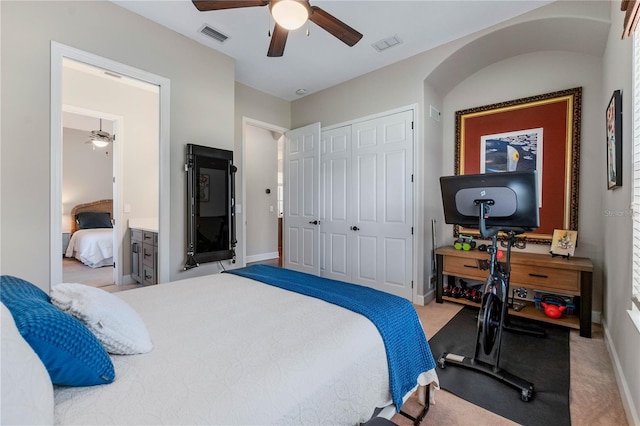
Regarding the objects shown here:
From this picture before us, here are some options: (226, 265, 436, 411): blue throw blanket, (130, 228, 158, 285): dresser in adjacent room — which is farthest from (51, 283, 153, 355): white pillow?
(130, 228, 158, 285): dresser in adjacent room

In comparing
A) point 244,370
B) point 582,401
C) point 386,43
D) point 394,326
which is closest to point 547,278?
point 582,401

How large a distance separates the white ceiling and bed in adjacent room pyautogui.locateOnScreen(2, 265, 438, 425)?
2.55 meters

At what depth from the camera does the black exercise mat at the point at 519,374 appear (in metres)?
1.73

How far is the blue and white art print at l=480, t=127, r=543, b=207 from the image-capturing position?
328cm

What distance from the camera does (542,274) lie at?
2885mm

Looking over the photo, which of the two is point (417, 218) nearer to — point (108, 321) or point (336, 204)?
point (336, 204)

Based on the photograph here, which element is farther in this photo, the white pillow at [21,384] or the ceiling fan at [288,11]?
the ceiling fan at [288,11]

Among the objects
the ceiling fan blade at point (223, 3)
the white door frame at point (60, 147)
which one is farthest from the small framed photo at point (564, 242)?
the white door frame at point (60, 147)

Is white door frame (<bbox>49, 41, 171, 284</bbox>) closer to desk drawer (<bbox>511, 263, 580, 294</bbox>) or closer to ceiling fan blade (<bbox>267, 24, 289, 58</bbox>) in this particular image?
ceiling fan blade (<bbox>267, 24, 289, 58</bbox>)

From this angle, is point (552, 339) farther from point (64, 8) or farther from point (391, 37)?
point (64, 8)

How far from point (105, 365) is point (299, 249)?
12.7ft

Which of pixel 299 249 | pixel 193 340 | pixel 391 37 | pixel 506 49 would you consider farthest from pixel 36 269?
pixel 506 49

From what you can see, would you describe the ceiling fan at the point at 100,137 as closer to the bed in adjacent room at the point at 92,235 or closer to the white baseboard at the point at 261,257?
the bed in adjacent room at the point at 92,235

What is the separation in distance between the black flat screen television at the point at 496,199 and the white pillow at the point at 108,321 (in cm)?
204
